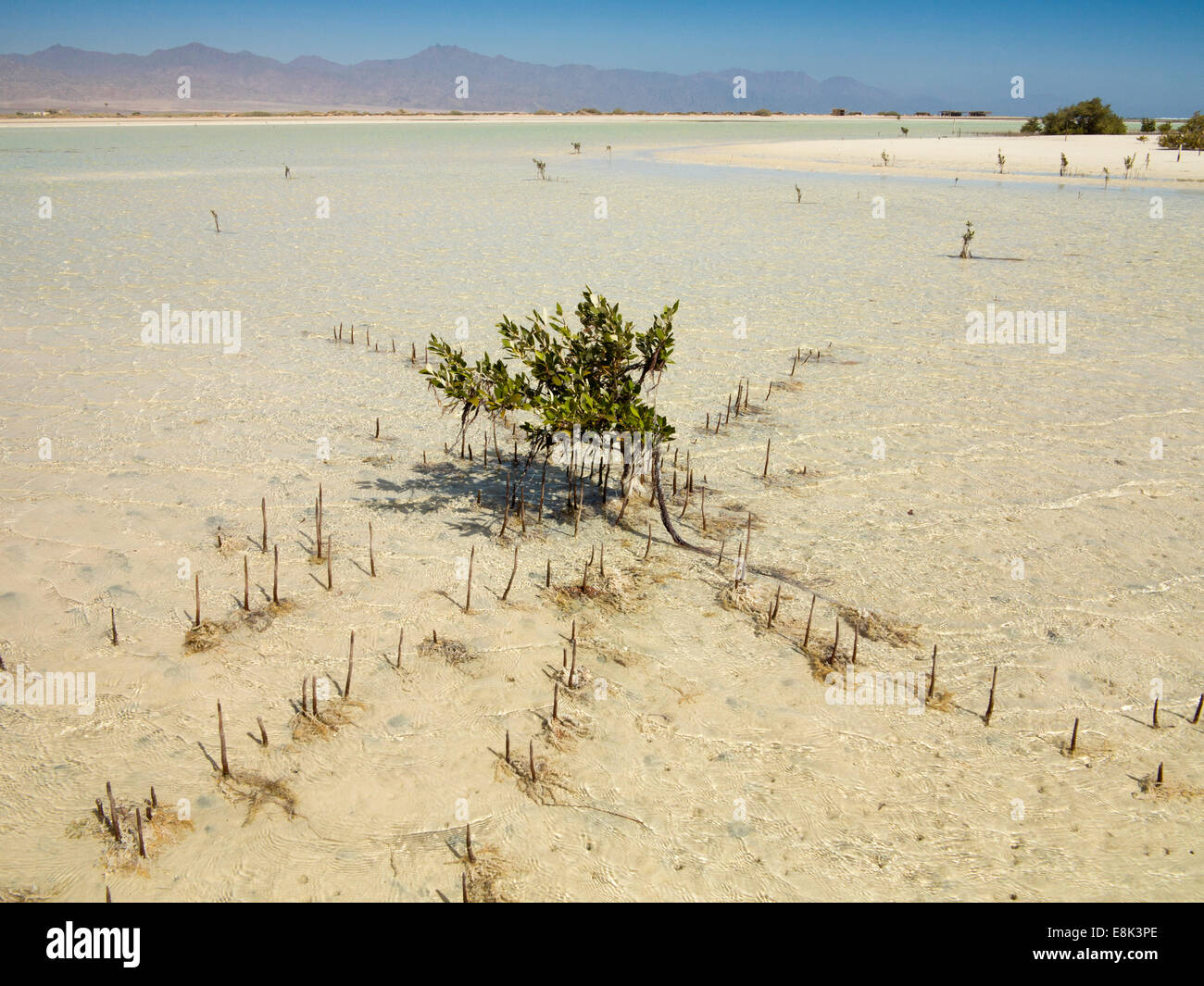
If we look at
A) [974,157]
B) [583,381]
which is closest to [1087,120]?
[974,157]

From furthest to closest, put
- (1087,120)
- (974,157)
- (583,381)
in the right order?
(1087,120), (974,157), (583,381)

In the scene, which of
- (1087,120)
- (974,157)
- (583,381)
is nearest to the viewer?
(583,381)

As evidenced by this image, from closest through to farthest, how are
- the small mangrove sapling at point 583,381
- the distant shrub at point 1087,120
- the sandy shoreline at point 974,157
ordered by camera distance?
the small mangrove sapling at point 583,381
the sandy shoreline at point 974,157
the distant shrub at point 1087,120

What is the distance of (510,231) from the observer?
1577 centimetres

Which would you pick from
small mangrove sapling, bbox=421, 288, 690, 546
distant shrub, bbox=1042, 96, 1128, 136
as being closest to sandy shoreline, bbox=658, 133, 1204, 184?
distant shrub, bbox=1042, 96, 1128, 136

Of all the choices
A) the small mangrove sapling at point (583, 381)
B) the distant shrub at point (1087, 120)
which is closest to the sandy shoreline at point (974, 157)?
the distant shrub at point (1087, 120)

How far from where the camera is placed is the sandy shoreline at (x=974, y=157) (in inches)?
1128

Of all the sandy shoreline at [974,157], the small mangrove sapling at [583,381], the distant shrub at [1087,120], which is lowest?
the small mangrove sapling at [583,381]

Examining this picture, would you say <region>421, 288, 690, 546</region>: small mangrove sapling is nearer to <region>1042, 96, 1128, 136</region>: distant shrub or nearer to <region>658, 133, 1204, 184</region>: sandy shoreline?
<region>658, 133, 1204, 184</region>: sandy shoreline

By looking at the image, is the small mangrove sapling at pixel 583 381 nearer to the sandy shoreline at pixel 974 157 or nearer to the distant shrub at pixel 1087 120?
the sandy shoreline at pixel 974 157

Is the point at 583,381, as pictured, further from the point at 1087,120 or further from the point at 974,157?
the point at 1087,120

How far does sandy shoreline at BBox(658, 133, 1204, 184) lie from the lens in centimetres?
2866

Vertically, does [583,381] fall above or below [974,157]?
below

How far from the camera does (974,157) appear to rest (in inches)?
1347
